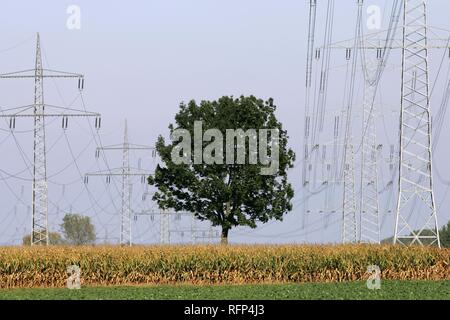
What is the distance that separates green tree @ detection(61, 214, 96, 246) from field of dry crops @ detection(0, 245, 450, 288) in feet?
421

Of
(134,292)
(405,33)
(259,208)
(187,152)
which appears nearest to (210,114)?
(187,152)

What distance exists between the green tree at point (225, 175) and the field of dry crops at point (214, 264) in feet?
84.5

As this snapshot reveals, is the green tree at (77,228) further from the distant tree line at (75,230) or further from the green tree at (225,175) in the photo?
the green tree at (225,175)

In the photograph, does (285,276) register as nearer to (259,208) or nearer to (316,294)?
(316,294)

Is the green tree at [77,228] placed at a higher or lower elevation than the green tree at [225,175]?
lower

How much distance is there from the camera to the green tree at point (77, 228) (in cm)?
17400

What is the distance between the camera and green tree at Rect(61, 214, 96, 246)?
17400cm

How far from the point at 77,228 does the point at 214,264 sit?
13396 centimetres

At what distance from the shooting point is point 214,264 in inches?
1811

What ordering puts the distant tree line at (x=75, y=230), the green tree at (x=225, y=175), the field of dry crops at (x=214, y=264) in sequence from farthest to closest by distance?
the distant tree line at (x=75, y=230)
the green tree at (x=225, y=175)
the field of dry crops at (x=214, y=264)

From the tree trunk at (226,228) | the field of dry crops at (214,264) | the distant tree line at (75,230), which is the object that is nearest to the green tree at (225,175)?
Result: the tree trunk at (226,228)
